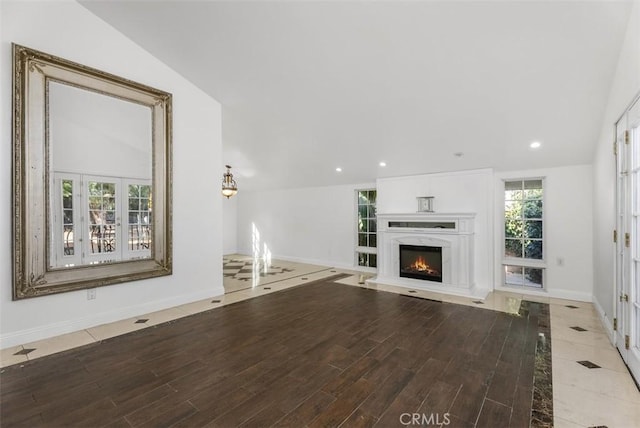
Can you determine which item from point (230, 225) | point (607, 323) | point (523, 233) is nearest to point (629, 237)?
point (607, 323)

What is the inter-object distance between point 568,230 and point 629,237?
2600 mm

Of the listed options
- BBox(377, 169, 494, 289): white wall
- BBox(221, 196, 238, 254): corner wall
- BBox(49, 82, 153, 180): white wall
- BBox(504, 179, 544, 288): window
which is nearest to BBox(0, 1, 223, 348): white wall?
BBox(49, 82, 153, 180): white wall

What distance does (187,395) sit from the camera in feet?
7.07

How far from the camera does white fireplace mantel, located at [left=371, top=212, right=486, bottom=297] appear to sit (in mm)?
5090

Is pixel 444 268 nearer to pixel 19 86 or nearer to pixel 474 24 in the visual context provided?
pixel 474 24

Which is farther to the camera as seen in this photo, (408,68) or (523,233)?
(523,233)

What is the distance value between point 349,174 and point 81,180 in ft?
15.8

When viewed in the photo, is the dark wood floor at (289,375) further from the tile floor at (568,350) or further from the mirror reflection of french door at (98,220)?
the mirror reflection of french door at (98,220)

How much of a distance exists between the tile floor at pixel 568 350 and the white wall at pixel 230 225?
188 inches

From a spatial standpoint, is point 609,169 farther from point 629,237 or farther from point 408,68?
point 408,68

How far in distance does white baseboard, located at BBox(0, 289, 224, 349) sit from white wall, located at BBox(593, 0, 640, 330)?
5317mm

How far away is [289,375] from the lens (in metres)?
2.43

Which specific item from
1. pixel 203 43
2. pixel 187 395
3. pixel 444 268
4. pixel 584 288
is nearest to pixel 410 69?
pixel 203 43

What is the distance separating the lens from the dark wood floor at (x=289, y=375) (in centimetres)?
194
